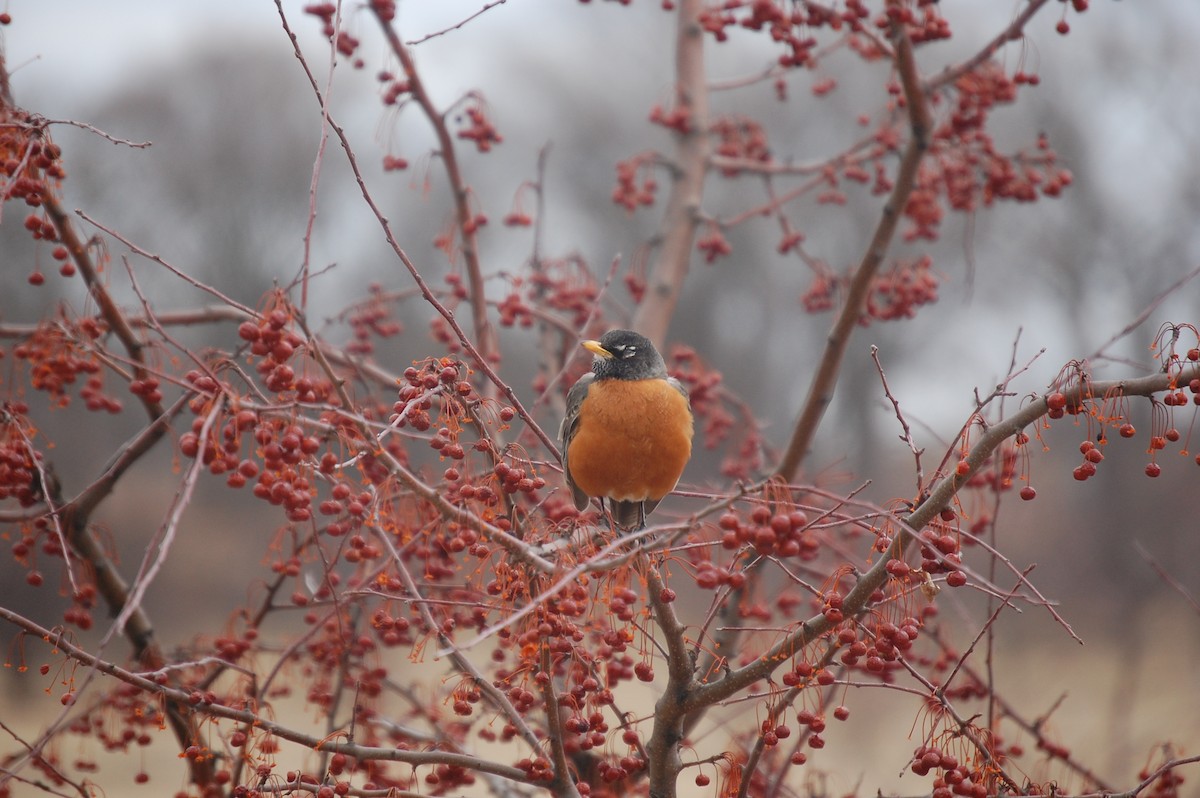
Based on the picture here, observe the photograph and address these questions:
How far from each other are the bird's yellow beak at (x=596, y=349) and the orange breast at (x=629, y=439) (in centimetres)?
7

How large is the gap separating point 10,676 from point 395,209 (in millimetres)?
3216

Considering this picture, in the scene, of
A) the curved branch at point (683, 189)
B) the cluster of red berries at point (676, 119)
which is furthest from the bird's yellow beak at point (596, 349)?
the cluster of red berries at point (676, 119)

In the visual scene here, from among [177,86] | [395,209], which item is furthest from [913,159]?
[177,86]

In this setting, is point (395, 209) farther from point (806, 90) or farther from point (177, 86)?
point (806, 90)

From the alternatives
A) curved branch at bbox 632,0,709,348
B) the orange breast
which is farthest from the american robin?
curved branch at bbox 632,0,709,348

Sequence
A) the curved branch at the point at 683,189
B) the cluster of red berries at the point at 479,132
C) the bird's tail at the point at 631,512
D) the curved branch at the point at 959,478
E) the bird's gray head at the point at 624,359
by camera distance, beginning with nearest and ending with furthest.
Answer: the curved branch at the point at 959,478, the bird's gray head at the point at 624,359, the bird's tail at the point at 631,512, the cluster of red berries at the point at 479,132, the curved branch at the point at 683,189

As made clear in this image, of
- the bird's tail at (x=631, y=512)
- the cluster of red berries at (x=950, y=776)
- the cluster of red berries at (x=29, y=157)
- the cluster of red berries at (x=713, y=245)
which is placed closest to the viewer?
the cluster of red berries at (x=950, y=776)

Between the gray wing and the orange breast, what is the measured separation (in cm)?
3

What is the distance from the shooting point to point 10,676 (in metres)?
4.82

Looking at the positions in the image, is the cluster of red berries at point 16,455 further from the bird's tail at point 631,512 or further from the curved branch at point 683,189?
the curved branch at point 683,189

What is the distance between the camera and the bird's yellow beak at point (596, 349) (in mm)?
2236

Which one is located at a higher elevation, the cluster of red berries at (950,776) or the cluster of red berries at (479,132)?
the cluster of red berries at (479,132)

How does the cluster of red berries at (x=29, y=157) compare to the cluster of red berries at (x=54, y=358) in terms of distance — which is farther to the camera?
the cluster of red berries at (x=54, y=358)

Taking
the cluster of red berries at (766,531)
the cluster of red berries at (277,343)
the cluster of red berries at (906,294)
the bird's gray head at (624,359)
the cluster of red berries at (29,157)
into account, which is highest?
the cluster of red berries at (906,294)
